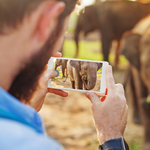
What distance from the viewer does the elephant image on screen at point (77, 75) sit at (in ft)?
2.18

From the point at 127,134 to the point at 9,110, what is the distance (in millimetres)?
1899

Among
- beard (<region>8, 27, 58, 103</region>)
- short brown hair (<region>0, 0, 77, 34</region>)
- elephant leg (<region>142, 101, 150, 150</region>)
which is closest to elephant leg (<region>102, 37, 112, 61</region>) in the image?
elephant leg (<region>142, 101, 150, 150</region>)

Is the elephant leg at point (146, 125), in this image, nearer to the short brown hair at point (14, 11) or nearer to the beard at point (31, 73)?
the beard at point (31, 73)

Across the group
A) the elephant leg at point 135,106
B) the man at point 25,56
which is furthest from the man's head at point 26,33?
the elephant leg at point 135,106

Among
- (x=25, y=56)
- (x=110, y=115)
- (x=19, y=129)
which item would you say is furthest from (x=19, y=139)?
(x=110, y=115)

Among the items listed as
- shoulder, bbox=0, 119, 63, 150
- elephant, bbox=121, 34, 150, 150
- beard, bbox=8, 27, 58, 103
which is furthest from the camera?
elephant, bbox=121, 34, 150, 150

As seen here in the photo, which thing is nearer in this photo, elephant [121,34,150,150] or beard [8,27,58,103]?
beard [8,27,58,103]

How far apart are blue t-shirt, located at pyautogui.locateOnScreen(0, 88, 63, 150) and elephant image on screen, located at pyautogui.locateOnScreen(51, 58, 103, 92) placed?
337 millimetres

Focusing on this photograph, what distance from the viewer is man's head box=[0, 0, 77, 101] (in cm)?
37

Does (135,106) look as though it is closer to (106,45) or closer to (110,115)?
(106,45)

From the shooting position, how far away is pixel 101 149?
61 cm

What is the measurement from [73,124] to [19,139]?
1.92m

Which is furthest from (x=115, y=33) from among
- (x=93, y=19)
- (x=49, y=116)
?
(x=49, y=116)

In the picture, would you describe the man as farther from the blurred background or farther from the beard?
the blurred background
